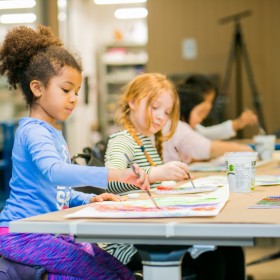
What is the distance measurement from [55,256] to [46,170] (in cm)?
19

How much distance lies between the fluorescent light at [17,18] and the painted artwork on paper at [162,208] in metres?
5.09

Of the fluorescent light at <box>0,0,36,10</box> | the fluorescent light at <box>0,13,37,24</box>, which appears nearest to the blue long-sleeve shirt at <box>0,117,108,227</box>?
the fluorescent light at <box>0,13,37,24</box>

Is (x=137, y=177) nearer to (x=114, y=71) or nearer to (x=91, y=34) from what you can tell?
(x=91, y=34)

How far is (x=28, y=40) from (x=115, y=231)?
81cm

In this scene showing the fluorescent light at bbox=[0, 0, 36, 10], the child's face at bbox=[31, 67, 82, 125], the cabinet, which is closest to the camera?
the child's face at bbox=[31, 67, 82, 125]

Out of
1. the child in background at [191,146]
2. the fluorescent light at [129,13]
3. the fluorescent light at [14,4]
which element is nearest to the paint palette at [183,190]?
the child in background at [191,146]

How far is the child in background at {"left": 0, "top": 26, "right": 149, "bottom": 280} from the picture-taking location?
150cm

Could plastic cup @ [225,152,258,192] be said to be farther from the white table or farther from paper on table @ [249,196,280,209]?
the white table

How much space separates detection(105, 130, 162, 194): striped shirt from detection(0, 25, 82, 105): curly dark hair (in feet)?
1.11

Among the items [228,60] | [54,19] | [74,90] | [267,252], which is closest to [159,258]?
[74,90]

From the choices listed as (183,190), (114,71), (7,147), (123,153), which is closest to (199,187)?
(183,190)

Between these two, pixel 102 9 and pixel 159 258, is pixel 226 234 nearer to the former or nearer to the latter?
pixel 159 258

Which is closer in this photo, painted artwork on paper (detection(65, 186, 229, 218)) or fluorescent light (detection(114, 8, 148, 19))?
painted artwork on paper (detection(65, 186, 229, 218))

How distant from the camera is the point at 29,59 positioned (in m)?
1.87
